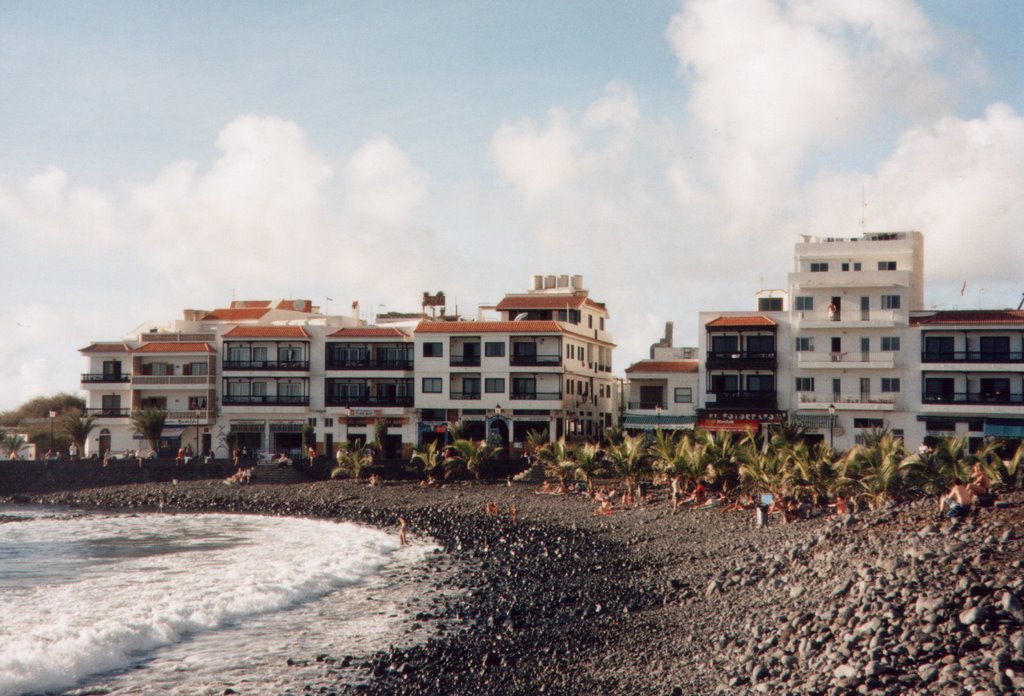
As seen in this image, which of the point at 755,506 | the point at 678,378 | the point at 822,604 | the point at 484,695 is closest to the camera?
the point at 484,695

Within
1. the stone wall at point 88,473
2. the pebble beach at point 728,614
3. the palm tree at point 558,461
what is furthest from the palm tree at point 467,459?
the pebble beach at point 728,614

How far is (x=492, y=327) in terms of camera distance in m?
65.9

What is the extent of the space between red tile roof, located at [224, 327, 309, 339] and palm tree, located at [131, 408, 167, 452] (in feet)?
23.2

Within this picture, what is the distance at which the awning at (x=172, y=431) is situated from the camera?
6900cm

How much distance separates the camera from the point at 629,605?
2459 centimetres

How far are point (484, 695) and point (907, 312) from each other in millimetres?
47731

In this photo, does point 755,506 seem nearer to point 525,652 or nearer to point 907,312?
point 525,652

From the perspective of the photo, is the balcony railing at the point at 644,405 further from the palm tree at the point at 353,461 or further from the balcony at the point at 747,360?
the palm tree at the point at 353,461

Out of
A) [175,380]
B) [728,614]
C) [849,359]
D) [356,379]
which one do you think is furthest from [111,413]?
[728,614]

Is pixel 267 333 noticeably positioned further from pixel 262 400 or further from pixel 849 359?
pixel 849 359

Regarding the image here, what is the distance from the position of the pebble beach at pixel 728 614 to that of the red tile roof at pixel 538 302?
111 feet

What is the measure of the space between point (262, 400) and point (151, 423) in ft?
23.8

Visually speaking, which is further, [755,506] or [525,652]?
[755,506]

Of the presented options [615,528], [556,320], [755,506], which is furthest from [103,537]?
[556,320]
